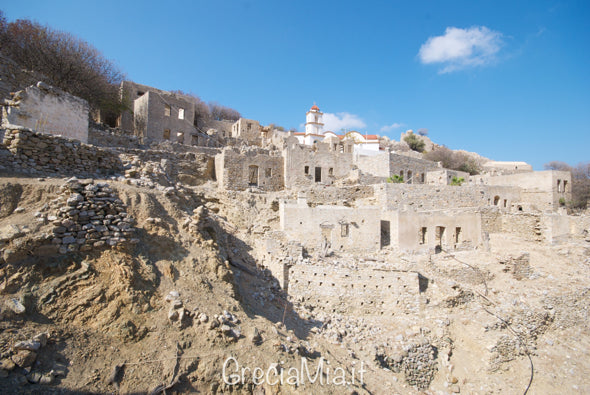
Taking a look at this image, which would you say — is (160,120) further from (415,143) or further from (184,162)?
(415,143)

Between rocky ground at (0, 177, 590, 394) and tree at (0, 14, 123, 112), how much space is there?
13985 millimetres

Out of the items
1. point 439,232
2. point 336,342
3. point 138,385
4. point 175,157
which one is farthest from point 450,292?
point 175,157

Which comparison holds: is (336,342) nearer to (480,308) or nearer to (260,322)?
(260,322)

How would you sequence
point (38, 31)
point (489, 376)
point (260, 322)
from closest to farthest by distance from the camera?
point (260, 322) → point (489, 376) → point (38, 31)

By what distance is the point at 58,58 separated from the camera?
53.4ft

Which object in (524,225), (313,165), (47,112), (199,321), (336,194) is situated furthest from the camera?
(313,165)

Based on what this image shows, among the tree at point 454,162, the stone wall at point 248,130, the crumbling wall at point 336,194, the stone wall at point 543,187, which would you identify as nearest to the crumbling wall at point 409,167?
the stone wall at point 543,187

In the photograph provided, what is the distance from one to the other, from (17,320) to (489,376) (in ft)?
35.6

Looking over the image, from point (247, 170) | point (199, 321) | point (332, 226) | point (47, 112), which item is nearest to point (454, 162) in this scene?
point (247, 170)

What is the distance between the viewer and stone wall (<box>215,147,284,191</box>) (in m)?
15.5

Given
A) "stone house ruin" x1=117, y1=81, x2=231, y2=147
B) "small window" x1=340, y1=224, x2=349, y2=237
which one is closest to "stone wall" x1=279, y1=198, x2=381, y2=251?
"small window" x1=340, y1=224, x2=349, y2=237

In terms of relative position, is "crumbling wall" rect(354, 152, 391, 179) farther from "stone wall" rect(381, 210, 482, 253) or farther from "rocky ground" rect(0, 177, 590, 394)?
"rocky ground" rect(0, 177, 590, 394)

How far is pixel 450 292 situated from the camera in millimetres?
10047

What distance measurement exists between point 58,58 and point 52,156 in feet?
47.6
